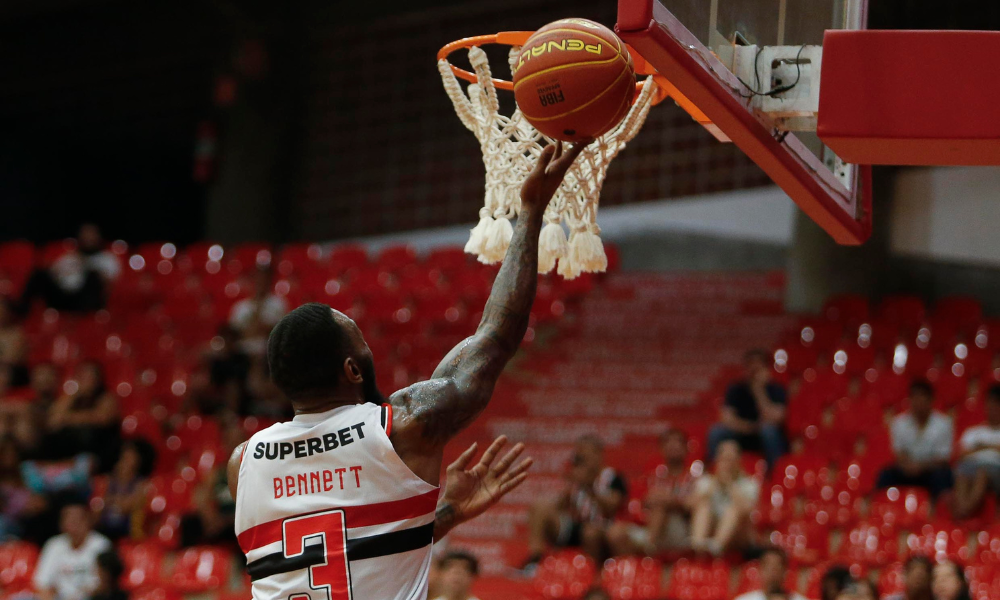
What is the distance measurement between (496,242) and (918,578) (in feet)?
11.3

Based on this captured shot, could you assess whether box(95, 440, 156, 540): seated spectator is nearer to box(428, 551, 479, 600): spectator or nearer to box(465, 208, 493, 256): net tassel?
box(428, 551, 479, 600): spectator

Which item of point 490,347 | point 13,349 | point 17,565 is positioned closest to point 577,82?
point 490,347

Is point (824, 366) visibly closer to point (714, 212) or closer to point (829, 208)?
point (714, 212)

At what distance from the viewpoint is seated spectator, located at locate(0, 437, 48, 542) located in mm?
8500

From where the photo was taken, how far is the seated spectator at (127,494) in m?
8.64

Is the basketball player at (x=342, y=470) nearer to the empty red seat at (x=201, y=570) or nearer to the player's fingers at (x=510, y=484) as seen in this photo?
the player's fingers at (x=510, y=484)

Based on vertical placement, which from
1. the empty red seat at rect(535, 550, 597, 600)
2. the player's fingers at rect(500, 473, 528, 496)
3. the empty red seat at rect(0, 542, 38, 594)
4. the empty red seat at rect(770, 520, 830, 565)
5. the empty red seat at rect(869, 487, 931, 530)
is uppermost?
the player's fingers at rect(500, 473, 528, 496)

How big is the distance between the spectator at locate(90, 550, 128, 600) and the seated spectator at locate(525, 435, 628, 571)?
96.3 inches

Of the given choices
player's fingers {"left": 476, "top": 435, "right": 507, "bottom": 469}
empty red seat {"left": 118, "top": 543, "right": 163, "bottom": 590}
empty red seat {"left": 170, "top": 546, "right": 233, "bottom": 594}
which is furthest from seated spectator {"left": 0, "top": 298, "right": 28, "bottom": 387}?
player's fingers {"left": 476, "top": 435, "right": 507, "bottom": 469}

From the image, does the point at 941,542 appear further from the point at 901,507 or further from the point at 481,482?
the point at 481,482

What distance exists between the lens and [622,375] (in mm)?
10117

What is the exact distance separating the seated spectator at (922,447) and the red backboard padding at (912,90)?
15.4 ft

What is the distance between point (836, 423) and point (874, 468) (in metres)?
0.58

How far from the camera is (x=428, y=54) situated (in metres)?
13.8
